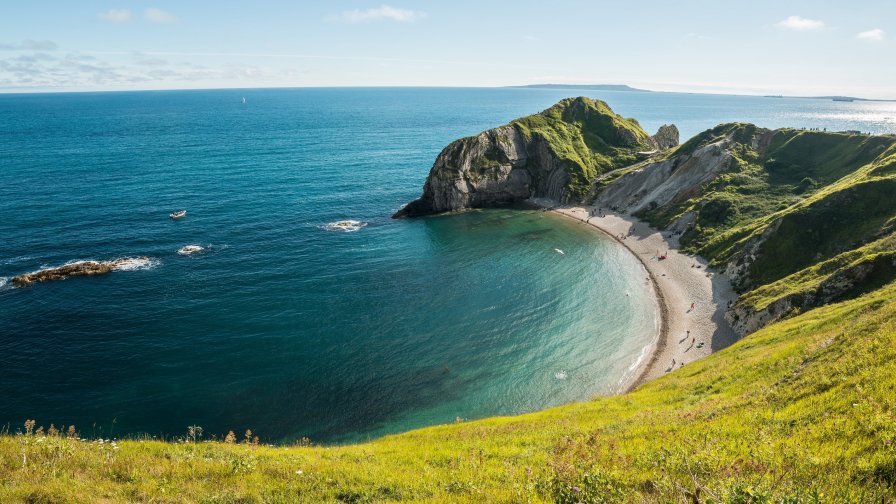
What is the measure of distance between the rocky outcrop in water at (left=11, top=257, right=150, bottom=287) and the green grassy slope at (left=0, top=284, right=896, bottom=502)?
2337 inches

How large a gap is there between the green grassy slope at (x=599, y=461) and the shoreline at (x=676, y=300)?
25.4 metres

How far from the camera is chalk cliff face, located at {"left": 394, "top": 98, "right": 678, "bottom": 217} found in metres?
104

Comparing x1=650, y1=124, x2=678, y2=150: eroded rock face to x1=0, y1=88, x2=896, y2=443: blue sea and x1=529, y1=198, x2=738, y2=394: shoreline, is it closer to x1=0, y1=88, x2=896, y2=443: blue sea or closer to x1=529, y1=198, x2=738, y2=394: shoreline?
x1=529, y1=198, x2=738, y2=394: shoreline

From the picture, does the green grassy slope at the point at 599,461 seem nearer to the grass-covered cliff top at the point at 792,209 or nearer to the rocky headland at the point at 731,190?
the rocky headland at the point at 731,190

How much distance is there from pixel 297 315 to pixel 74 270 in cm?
3663

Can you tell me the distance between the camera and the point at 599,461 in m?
14.6

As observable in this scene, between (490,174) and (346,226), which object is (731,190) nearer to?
(490,174)

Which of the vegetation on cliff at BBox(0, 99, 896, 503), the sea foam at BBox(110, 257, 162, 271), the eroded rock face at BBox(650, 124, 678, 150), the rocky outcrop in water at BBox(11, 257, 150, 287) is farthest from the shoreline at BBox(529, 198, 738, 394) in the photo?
the rocky outcrop in water at BBox(11, 257, 150, 287)

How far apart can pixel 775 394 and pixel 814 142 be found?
3812 inches

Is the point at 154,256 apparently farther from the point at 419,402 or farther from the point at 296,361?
the point at 419,402

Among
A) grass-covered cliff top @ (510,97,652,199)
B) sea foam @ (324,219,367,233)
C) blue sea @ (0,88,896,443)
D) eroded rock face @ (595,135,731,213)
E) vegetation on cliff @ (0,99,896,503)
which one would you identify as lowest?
blue sea @ (0,88,896,443)

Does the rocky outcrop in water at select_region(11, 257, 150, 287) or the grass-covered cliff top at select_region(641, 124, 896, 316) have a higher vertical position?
the grass-covered cliff top at select_region(641, 124, 896, 316)

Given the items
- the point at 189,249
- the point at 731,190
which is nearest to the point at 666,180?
Answer: the point at 731,190

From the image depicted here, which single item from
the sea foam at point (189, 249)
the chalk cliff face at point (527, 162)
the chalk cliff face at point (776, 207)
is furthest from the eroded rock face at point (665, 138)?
the sea foam at point (189, 249)
